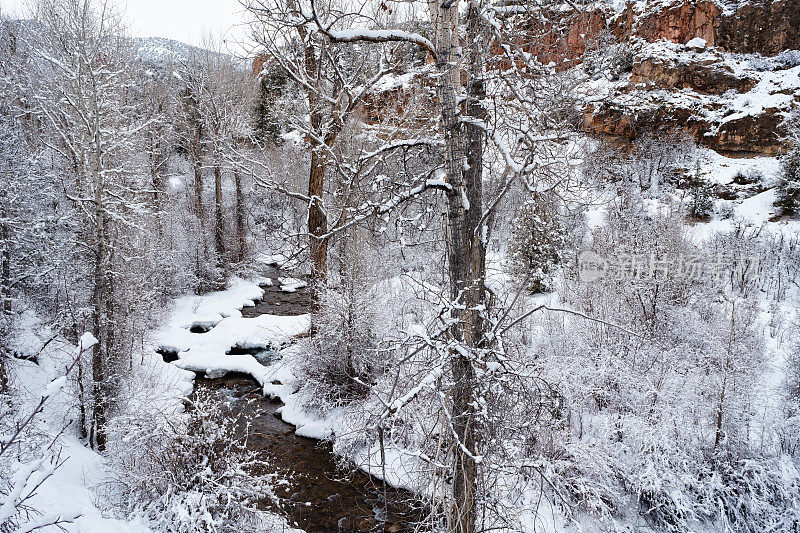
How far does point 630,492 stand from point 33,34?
1915 centimetres

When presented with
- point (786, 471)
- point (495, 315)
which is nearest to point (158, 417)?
point (495, 315)

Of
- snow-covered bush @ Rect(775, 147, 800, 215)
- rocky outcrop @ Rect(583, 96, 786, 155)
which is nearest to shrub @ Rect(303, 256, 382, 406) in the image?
rocky outcrop @ Rect(583, 96, 786, 155)

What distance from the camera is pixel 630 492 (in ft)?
21.3

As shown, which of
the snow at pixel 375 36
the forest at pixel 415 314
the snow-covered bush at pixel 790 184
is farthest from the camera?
the snow-covered bush at pixel 790 184

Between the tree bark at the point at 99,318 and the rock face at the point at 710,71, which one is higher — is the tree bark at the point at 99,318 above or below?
below

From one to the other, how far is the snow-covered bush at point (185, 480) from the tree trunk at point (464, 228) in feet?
9.66

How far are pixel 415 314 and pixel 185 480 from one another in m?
3.69

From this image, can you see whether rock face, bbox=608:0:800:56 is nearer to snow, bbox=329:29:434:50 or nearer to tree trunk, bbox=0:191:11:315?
snow, bbox=329:29:434:50

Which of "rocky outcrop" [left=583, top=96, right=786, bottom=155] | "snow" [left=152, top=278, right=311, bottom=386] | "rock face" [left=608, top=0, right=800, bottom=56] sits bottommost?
"snow" [left=152, top=278, right=311, bottom=386]

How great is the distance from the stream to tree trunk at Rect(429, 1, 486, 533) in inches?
72.2

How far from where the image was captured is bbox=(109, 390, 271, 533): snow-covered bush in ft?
16.9

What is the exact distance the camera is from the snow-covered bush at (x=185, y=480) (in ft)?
16.9

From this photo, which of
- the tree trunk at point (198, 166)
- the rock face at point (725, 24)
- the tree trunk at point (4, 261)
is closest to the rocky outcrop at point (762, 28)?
the rock face at point (725, 24)

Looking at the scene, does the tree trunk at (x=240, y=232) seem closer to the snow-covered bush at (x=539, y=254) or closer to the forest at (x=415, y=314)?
the forest at (x=415, y=314)
